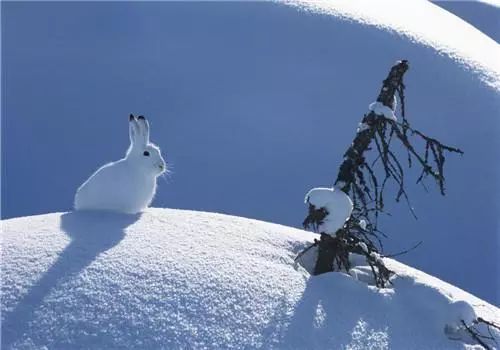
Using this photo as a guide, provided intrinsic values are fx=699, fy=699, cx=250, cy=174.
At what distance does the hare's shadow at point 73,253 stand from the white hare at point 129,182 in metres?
0.10

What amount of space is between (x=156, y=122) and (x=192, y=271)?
4845 millimetres

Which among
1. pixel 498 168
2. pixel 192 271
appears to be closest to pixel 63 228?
pixel 192 271

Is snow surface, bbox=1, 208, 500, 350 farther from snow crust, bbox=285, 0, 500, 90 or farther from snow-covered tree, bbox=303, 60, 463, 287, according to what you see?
snow crust, bbox=285, 0, 500, 90

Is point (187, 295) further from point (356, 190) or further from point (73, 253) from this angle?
point (356, 190)

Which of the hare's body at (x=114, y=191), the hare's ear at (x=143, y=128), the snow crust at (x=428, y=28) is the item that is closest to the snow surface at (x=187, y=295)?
the hare's body at (x=114, y=191)

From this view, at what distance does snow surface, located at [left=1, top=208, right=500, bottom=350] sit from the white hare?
186 millimetres

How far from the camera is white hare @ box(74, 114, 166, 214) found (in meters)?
3.92

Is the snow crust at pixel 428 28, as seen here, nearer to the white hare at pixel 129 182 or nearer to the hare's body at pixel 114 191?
the white hare at pixel 129 182

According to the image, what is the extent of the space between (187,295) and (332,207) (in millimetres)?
962

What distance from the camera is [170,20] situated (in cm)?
921

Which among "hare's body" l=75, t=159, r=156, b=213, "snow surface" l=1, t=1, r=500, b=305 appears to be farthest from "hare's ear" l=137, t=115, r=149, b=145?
"snow surface" l=1, t=1, r=500, b=305

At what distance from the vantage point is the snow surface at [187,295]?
271 cm

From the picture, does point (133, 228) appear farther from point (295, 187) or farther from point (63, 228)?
point (295, 187)

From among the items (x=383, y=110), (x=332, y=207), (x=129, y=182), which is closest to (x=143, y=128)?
(x=129, y=182)
